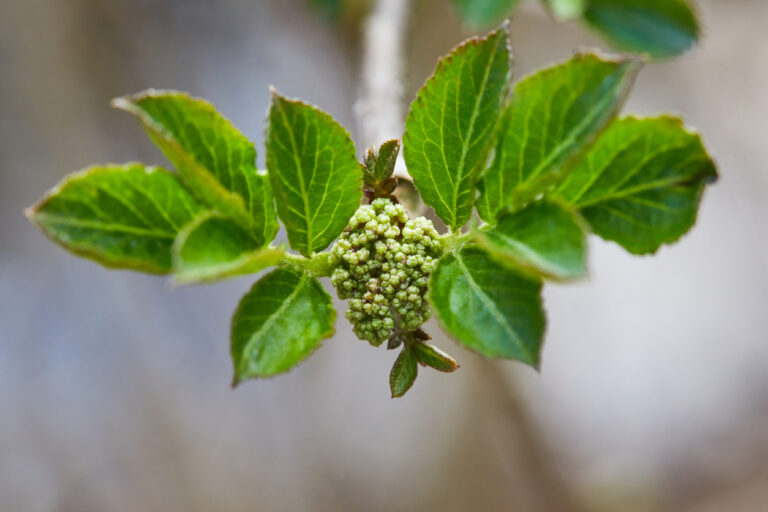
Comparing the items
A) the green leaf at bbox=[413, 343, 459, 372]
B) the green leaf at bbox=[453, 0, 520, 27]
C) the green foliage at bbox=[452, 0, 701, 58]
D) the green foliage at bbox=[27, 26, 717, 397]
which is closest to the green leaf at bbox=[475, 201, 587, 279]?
the green foliage at bbox=[27, 26, 717, 397]

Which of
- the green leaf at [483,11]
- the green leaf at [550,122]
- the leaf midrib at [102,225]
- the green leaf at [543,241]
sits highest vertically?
the green leaf at [483,11]

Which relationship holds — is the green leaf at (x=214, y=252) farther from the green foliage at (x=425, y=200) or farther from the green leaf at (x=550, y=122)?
the green leaf at (x=550, y=122)

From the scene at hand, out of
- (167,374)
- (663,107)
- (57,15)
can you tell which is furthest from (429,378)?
(57,15)

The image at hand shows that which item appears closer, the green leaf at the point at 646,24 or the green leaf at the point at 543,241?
the green leaf at the point at 543,241

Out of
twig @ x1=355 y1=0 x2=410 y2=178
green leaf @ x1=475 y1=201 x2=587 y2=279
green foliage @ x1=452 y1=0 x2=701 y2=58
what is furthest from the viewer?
green foliage @ x1=452 y1=0 x2=701 y2=58

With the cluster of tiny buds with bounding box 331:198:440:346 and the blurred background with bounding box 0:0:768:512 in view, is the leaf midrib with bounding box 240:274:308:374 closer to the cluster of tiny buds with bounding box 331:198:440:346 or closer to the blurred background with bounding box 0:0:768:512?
the cluster of tiny buds with bounding box 331:198:440:346

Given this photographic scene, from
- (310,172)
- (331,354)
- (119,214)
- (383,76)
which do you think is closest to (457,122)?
(310,172)

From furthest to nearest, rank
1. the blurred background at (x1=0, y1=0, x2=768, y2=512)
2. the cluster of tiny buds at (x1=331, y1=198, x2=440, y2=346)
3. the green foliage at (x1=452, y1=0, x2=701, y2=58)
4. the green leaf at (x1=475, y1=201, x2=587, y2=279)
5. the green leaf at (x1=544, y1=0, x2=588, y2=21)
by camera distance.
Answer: the blurred background at (x1=0, y1=0, x2=768, y2=512)
the green foliage at (x1=452, y1=0, x2=701, y2=58)
the green leaf at (x1=544, y1=0, x2=588, y2=21)
the cluster of tiny buds at (x1=331, y1=198, x2=440, y2=346)
the green leaf at (x1=475, y1=201, x2=587, y2=279)

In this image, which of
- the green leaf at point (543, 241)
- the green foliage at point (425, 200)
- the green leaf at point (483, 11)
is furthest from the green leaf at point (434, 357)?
the green leaf at point (483, 11)
